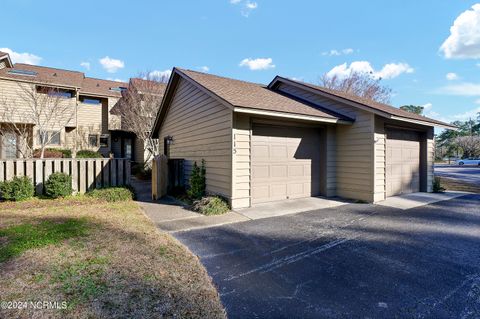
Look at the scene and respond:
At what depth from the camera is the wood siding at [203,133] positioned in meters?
6.98

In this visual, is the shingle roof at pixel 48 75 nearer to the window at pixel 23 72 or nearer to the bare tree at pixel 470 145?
the window at pixel 23 72

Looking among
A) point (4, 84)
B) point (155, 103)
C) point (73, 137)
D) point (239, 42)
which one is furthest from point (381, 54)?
point (4, 84)

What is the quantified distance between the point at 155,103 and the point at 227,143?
1213 centimetres

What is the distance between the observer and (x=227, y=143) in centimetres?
689

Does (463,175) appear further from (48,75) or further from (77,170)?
(48,75)

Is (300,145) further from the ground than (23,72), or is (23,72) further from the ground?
(23,72)

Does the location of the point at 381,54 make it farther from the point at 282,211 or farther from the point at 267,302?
the point at 267,302

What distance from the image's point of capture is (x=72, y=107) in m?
16.5

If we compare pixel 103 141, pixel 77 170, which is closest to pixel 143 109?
pixel 103 141

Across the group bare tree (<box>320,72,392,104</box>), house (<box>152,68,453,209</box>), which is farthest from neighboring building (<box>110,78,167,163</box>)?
bare tree (<box>320,72,392,104</box>)

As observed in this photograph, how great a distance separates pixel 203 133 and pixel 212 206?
3.05m

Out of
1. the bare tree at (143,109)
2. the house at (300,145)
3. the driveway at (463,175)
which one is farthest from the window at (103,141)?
the driveway at (463,175)

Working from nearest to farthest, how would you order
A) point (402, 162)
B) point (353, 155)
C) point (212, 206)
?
point (212, 206) → point (353, 155) → point (402, 162)

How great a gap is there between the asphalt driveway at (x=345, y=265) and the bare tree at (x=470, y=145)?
57.7m
